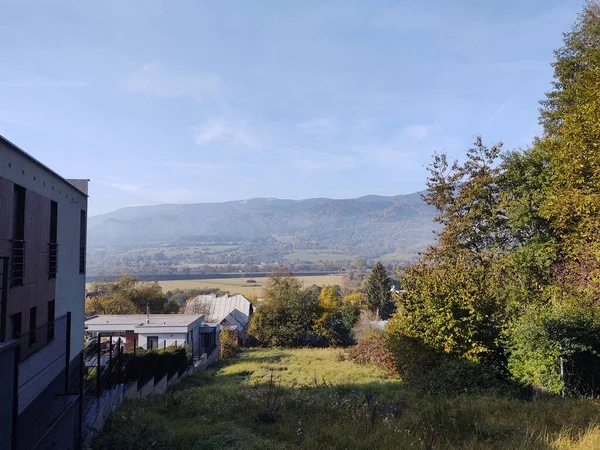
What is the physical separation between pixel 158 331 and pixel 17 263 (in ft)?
58.3

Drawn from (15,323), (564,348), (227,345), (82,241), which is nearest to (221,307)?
(227,345)

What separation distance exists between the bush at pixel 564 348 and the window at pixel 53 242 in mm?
11810

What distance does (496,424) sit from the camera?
748 centimetres

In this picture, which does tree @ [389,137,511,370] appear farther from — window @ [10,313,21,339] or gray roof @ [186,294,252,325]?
gray roof @ [186,294,252,325]

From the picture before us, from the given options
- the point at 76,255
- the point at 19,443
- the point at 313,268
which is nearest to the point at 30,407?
the point at 19,443

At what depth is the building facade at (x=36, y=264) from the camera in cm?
731

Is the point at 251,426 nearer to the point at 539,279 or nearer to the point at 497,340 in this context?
the point at 497,340

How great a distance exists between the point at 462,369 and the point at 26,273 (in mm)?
11062

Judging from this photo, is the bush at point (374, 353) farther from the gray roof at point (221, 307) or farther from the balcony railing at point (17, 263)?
the gray roof at point (221, 307)

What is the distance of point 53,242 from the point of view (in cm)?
1025

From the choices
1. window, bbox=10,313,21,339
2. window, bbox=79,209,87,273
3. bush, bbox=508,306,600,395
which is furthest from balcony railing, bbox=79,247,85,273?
bush, bbox=508,306,600,395

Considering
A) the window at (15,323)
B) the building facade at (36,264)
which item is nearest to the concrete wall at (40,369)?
the building facade at (36,264)

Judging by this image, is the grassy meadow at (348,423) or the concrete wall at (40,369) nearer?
the grassy meadow at (348,423)

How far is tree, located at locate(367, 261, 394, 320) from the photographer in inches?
2293
